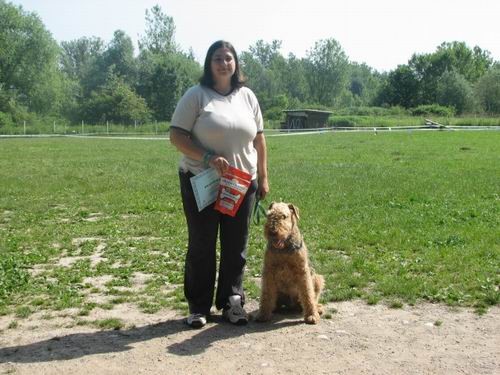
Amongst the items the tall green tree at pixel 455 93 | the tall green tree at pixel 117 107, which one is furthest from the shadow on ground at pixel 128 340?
the tall green tree at pixel 455 93

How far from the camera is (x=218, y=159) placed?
172 inches

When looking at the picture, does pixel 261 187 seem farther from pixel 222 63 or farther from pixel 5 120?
pixel 5 120

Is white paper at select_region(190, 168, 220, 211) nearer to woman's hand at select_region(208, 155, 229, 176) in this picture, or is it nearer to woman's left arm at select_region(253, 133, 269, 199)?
woman's hand at select_region(208, 155, 229, 176)

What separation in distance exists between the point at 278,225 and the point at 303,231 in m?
4.05

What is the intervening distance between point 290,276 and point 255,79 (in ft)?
327

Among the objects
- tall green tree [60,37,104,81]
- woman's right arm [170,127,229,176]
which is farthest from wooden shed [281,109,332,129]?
tall green tree [60,37,104,81]

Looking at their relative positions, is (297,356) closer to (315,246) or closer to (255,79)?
(315,246)

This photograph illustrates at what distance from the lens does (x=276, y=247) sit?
464cm

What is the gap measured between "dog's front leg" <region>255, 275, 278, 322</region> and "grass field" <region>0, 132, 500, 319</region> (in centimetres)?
75

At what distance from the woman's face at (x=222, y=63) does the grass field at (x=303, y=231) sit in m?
2.27

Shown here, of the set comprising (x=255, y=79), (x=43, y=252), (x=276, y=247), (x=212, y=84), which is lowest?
(x=43, y=252)

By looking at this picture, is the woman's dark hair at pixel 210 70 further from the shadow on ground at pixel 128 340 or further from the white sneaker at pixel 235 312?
the shadow on ground at pixel 128 340

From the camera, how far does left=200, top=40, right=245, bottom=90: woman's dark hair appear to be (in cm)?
450

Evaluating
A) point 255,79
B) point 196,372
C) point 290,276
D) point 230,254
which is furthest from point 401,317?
point 255,79
